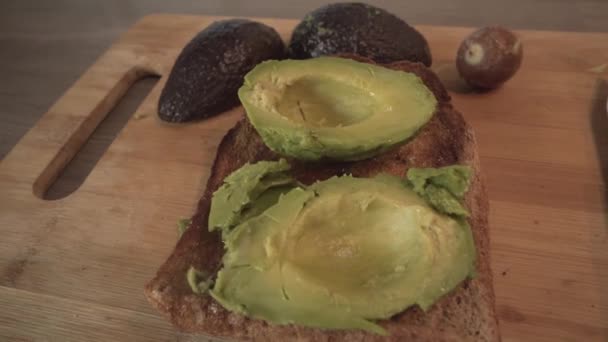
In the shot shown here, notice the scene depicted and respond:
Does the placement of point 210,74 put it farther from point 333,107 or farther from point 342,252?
point 342,252

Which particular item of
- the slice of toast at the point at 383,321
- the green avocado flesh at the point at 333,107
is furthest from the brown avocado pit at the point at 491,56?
the green avocado flesh at the point at 333,107

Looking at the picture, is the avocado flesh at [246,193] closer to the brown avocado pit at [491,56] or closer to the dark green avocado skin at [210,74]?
the dark green avocado skin at [210,74]

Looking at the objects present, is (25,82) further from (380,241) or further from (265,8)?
(380,241)

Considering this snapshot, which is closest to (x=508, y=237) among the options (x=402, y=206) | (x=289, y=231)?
(x=402, y=206)

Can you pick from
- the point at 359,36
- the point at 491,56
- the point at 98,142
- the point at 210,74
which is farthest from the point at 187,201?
the point at 491,56

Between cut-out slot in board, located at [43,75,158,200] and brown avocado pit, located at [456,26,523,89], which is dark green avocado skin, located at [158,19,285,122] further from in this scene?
brown avocado pit, located at [456,26,523,89]
